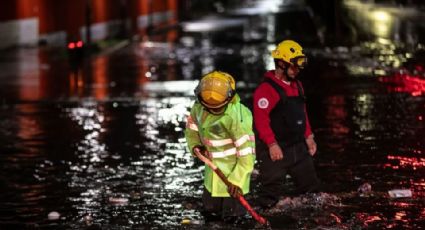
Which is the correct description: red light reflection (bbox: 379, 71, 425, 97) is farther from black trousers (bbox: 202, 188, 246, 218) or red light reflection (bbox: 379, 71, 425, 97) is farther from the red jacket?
black trousers (bbox: 202, 188, 246, 218)

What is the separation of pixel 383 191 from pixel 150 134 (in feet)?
16.3

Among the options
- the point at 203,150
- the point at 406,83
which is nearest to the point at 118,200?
the point at 203,150

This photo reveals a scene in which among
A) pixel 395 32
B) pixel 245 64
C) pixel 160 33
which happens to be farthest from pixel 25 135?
pixel 160 33

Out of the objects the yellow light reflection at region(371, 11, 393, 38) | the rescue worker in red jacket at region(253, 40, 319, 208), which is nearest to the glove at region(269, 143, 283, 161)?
the rescue worker in red jacket at region(253, 40, 319, 208)

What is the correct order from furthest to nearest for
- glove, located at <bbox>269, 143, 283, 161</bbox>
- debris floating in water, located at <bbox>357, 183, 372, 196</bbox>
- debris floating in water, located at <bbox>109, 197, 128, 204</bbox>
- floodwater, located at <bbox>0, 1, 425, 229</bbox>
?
1. debris floating in water, located at <bbox>357, 183, 372, 196</bbox>
2. debris floating in water, located at <bbox>109, 197, 128, 204</bbox>
3. floodwater, located at <bbox>0, 1, 425, 229</bbox>
4. glove, located at <bbox>269, 143, 283, 161</bbox>

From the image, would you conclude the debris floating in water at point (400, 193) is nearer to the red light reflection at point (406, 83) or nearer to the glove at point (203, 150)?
the glove at point (203, 150)

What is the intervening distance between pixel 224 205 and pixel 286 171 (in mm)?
945

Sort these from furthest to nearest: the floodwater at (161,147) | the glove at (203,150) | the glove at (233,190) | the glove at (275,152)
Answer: the floodwater at (161,147) < the glove at (275,152) < the glove at (203,150) < the glove at (233,190)

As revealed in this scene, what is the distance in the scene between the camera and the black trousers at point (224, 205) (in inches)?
285

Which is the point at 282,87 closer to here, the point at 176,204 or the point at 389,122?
the point at 176,204

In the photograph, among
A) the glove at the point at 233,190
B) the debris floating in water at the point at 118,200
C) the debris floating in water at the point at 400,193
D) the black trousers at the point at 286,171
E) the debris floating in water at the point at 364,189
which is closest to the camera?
the glove at the point at 233,190

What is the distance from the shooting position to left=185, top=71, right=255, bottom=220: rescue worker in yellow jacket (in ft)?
22.1

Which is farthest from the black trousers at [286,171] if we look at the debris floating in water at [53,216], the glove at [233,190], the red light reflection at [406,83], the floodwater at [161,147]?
the red light reflection at [406,83]

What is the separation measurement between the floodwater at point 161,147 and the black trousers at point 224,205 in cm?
19
